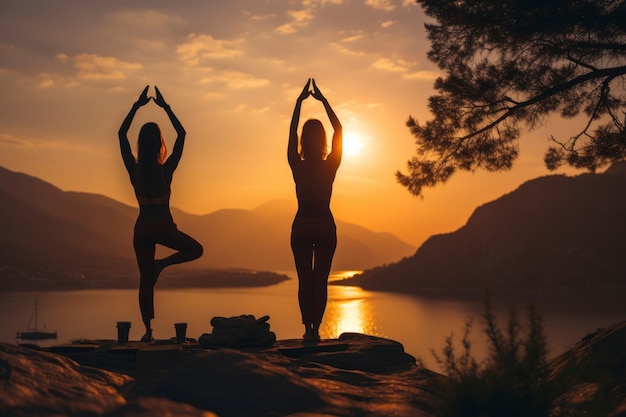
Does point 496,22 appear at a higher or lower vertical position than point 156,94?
higher

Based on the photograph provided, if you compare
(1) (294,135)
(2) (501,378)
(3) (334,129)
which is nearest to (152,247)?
(1) (294,135)

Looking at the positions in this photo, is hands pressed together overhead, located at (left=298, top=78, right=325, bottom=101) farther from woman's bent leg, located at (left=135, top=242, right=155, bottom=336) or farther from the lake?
the lake

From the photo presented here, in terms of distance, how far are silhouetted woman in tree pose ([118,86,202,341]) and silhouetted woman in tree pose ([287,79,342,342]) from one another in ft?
4.94

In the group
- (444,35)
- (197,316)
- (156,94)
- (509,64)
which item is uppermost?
(444,35)

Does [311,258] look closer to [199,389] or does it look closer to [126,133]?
[126,133]

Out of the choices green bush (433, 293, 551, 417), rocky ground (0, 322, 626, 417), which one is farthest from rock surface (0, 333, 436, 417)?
green bush (433, 293, 551, 417)

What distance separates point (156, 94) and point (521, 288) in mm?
204533

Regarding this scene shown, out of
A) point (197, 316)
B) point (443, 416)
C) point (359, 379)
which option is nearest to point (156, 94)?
point (359, 379)

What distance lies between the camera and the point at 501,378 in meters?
5.21

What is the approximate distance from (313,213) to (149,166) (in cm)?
236

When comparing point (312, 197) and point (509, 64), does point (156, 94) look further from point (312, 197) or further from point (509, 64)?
point (509, 64)

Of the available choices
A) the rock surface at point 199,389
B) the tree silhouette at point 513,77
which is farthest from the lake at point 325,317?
the rock surface at point 199,389

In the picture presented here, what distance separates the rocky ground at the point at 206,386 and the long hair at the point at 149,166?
6.96ft

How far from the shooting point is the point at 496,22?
10797 millimetres
